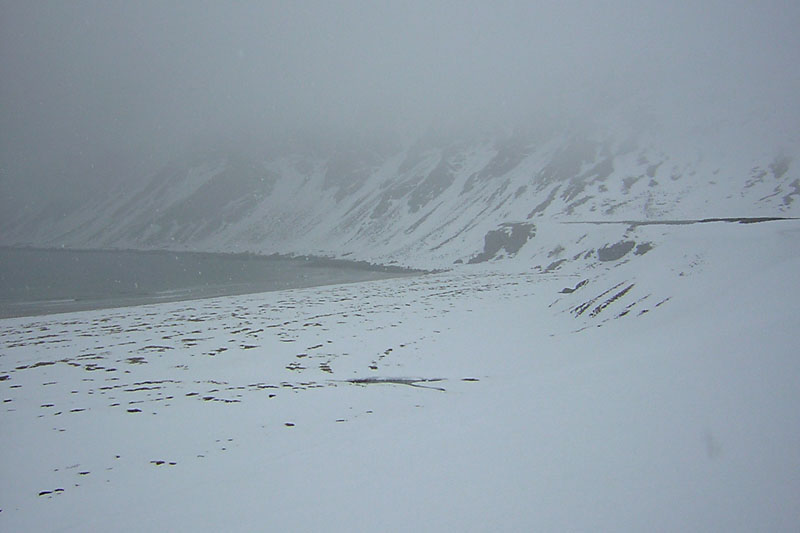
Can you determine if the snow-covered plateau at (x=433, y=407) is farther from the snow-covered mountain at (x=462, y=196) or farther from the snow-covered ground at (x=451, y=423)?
the snow-covered mountain at (x=462, y=196)

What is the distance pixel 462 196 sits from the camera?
339 feet

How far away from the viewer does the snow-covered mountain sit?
63156mm

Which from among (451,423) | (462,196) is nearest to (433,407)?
(451,423)

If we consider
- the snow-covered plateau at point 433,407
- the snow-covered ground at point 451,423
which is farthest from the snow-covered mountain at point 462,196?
the snow-covered ground at point 451,423

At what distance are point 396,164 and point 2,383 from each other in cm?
13862

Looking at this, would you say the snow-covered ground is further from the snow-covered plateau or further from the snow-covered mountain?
the snow-covered mountain

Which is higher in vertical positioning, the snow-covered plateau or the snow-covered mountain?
the snow-covered mountain

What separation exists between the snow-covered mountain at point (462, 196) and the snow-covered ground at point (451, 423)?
1344 inches

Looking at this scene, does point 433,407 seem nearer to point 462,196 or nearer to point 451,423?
point 451,423

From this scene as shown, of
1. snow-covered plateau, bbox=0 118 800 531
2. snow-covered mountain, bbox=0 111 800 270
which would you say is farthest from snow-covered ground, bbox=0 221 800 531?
snow-covered mountain, bbox=0 111 800 270

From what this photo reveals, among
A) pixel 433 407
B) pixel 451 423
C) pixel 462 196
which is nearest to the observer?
pixel 451 423

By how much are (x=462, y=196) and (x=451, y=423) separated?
98378mm

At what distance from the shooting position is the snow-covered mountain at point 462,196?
63.2 metres

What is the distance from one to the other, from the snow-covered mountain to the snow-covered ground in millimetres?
34147
